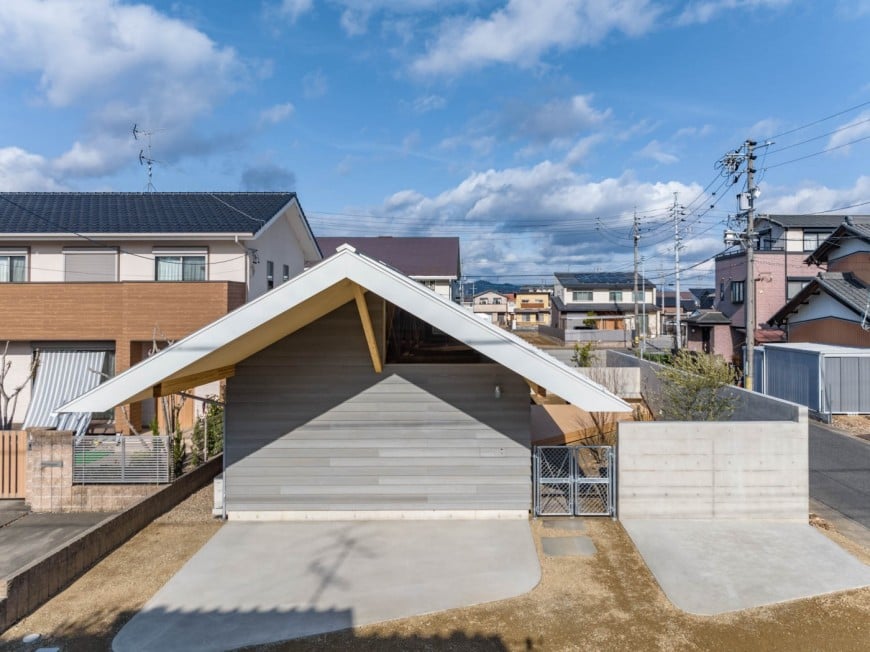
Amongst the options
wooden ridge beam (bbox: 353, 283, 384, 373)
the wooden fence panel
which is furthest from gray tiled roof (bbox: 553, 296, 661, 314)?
the wooden fence panel

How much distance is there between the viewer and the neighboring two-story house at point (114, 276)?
12375 millimetres

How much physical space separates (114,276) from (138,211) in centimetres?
216

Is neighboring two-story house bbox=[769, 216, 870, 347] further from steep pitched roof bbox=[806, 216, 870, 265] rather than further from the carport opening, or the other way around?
the carport opening

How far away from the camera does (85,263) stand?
13.3 metres

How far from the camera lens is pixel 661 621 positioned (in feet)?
16.1

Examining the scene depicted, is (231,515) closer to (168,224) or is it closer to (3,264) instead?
(168,224)

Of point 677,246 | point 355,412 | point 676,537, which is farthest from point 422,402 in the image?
point 677,246

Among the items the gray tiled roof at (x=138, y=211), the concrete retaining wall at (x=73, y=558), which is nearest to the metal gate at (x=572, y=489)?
the concrete retaining wall at (x=73, y=558)

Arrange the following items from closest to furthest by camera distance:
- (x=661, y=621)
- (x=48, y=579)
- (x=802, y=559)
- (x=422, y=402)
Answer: (x=661, y=621) → (x=48, y=579) → (x=802, y=559) → (x=422, y=402)

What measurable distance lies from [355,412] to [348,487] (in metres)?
1.08

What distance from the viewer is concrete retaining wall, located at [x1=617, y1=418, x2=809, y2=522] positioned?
712cm

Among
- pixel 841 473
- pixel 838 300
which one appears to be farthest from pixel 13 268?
pixel 838 300

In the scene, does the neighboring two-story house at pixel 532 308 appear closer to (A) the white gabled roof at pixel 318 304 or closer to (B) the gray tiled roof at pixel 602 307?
(B) the gray tiled roof at pixel 602 307

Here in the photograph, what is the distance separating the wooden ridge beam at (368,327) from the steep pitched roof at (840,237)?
2025cm
